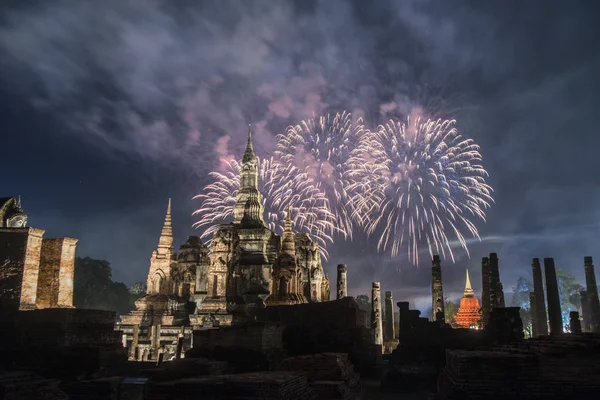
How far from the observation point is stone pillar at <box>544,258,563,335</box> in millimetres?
34581

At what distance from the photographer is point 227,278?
119 ft

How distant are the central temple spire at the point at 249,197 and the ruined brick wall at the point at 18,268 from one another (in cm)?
1956

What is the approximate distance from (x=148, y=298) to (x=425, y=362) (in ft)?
81.6

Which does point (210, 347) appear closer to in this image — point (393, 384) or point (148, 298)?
point (393, 384)

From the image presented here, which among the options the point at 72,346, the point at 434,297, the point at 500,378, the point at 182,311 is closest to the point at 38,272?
the point at 72,346

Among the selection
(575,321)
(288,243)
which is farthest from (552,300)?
(288,243)

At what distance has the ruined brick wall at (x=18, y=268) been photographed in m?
20.8

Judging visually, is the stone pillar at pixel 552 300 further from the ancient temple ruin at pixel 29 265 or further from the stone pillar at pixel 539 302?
the ancient temple ruin at pixel 29 265

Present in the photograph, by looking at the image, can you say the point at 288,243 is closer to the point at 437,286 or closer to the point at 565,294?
the point at 437,286

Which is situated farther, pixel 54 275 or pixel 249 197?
pixel 249 197

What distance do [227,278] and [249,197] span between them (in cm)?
820

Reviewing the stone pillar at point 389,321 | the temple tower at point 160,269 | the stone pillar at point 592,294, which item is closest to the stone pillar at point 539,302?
the stone pillar at point 592,294

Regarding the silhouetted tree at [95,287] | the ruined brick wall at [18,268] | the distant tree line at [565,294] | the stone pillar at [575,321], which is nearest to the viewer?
the ruined brick wall at [18,268]

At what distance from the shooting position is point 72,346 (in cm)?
1481
